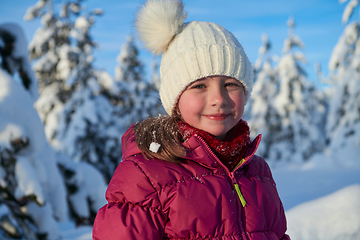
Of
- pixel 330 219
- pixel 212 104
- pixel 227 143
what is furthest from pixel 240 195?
pixel 330 219

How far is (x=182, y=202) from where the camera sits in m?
1.58

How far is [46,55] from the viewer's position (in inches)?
520

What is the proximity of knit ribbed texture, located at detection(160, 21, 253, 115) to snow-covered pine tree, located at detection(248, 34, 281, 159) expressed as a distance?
23.6 meters

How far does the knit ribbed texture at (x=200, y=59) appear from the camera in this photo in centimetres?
179

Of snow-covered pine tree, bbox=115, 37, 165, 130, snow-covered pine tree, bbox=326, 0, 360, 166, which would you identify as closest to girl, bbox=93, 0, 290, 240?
snow-covered pine tree, bbox=326, 0, 360, 166

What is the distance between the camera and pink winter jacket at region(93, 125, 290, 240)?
5.11ft

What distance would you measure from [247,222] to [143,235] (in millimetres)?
600

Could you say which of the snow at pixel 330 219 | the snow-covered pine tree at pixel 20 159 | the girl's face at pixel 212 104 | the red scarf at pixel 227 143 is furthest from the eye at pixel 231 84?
the snow-covered pine tree at pixel 20 159

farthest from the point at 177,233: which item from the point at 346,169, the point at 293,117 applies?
the point at 293,117

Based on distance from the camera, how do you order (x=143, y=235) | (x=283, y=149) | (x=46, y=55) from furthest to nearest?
1. (x=283, y=149)
2. (x=46, y=55)
3. (x=143, y=235)

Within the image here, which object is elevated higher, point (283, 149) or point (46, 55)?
point (46, 55)

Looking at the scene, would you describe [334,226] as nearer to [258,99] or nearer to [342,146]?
[342,146]

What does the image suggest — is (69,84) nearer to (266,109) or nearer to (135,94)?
(135,94)

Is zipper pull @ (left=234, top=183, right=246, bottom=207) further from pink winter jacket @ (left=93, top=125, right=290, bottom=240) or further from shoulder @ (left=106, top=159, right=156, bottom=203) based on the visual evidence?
shoulder @ (left=106, top=159, right=156, bottom=203)
